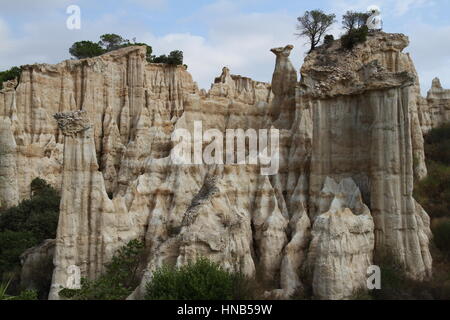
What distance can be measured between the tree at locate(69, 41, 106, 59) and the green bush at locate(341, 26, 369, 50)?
31910 millimetres

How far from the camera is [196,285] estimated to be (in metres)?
15.6

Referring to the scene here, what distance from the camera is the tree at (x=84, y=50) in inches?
2066

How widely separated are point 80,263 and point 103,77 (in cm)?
2442

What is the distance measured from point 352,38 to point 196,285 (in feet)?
62.7

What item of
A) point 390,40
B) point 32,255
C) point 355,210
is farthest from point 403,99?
point 32,255

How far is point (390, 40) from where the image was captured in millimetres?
30625

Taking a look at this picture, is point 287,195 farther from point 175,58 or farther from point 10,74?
point 10,74

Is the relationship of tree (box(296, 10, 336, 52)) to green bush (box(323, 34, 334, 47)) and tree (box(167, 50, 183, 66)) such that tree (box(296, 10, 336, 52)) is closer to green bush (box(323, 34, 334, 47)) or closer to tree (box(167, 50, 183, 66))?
green bush (box(323, 34, 334, 47))

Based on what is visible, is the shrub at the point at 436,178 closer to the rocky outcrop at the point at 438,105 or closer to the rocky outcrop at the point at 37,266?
the rocky outcrop at the point at 438,105

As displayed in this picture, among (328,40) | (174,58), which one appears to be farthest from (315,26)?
(174,58)

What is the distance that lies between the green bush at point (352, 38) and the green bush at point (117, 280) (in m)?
16.7

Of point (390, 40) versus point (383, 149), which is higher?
point (390, 40)
